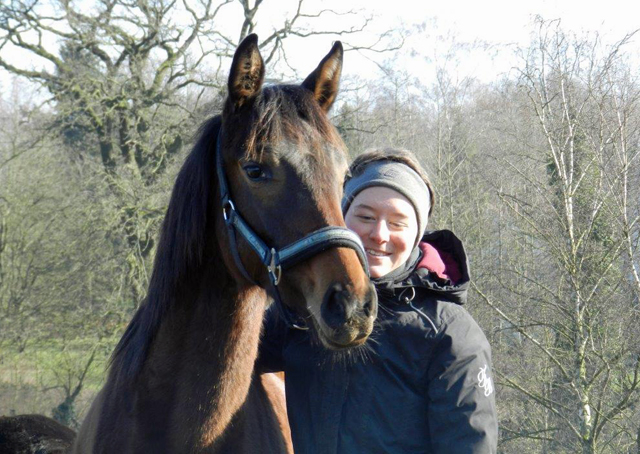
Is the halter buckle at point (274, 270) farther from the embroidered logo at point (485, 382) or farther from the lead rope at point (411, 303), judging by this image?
the embroidered logo at point (485, 382)

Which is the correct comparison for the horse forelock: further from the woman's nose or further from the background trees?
the background trees

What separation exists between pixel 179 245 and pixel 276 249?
0.48 m

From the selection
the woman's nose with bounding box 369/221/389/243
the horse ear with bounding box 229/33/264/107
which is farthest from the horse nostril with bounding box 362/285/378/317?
the horse ear with bounding box 229/33/264/107

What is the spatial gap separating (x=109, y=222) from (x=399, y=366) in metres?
11.6

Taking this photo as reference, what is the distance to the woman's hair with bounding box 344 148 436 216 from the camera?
2.62 meters

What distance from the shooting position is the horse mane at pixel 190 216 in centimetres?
259

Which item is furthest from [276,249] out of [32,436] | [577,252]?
[577,252]

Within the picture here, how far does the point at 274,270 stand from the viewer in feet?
7.89

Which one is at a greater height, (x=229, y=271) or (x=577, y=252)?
(x=229, y=271)

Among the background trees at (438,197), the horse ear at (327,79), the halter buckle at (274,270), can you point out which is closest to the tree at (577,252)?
the background trees at (438,197)

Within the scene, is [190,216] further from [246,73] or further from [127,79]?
[127,79]

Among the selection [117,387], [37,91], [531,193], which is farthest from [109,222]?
[117,387]

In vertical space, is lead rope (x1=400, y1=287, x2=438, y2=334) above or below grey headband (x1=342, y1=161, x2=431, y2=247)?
below

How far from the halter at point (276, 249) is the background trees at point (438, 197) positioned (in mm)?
6941
